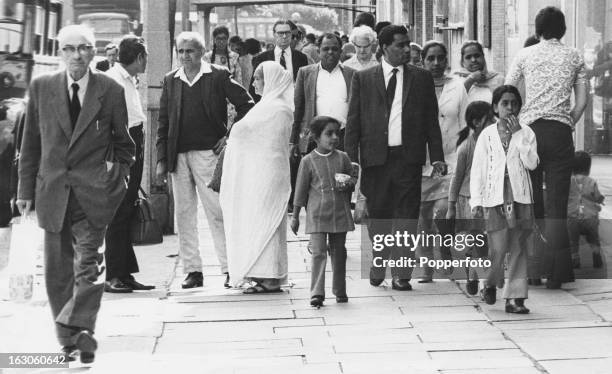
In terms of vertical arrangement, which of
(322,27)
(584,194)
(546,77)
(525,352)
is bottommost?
(525,352)

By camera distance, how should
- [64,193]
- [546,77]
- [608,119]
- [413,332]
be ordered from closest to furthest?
[64,193], [413,332], [546,77], [608,119]

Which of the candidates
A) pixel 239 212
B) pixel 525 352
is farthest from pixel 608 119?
pixel 525 352

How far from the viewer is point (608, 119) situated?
11922mm

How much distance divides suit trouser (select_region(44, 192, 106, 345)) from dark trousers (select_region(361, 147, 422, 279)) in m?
2.94

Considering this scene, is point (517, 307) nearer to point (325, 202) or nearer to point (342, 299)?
point (342, 299)

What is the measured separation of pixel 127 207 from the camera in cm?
1099

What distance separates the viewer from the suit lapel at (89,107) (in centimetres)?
806

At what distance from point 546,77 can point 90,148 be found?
3.76 meters

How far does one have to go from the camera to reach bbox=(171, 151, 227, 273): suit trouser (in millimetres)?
10984

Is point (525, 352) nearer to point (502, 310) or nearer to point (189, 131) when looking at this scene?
point (502, 310)

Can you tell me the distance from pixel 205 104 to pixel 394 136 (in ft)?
4.85

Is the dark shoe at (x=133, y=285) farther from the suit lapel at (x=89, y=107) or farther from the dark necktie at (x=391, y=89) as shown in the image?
the suit lapel at (x=89, y=107)

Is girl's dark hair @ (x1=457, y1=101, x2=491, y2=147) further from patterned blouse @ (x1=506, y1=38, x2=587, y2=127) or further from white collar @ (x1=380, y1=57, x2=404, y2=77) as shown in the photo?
white collar @ (x1=380, y1=57, x2=404, y2=77)

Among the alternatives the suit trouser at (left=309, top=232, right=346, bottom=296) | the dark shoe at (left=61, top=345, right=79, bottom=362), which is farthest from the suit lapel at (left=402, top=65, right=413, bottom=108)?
the dark shoe at (left=61, top=345, right=79, bottom=362)
